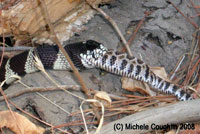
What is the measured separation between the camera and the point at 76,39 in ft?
13.4

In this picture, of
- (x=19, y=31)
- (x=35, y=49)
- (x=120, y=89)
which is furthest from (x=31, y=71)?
(x=120, y=89)

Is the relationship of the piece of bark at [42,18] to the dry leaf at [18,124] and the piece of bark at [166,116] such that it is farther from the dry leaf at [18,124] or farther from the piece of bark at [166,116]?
the piece of bark at [166,116]

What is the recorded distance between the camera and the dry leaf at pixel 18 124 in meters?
2.63

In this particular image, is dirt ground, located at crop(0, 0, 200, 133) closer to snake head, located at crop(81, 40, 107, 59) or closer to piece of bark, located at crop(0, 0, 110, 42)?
piece of bark, located at crop(0, 0, 110, 42)

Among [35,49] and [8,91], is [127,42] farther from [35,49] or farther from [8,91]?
[8,91]

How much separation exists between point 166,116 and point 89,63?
148 centimetres

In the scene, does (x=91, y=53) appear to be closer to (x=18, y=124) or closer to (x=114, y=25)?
A: (x=114, y=25)

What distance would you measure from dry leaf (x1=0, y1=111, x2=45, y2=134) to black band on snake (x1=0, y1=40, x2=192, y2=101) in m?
1.02

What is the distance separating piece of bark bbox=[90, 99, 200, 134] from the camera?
2.56 meters

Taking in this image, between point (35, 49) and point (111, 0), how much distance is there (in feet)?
5.43

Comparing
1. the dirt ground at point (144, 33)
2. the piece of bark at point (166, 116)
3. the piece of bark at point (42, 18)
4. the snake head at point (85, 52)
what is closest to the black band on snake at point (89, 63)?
the snake head at point (85, 52)

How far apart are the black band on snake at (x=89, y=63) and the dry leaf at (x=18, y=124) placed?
1.02 metres

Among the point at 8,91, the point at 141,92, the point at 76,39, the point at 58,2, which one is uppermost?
the point at 58,2

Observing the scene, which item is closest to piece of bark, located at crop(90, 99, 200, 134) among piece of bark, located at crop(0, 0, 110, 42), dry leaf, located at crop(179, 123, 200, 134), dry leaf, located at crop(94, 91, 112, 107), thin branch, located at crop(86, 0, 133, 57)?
dry leaf, located at crop(179, 123, 200, 134)
